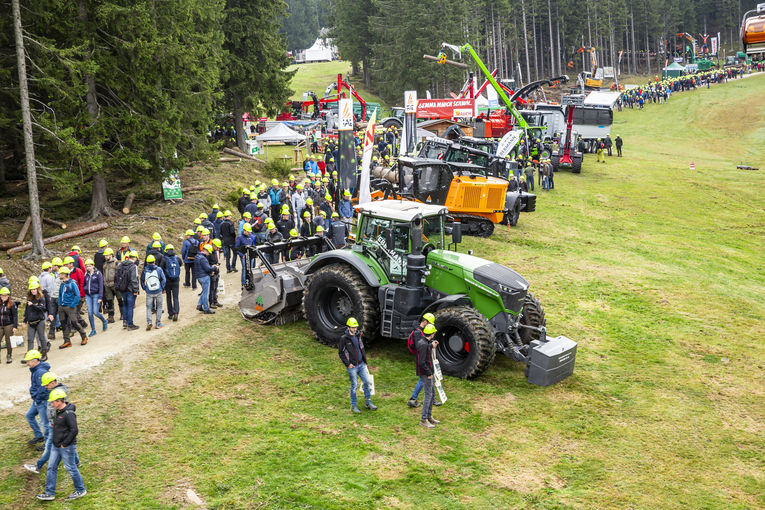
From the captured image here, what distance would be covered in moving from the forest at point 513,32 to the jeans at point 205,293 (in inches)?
1989

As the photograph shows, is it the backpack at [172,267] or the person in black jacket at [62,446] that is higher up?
the backpack at [172,267]

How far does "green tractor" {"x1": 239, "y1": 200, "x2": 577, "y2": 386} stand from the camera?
11.2 m

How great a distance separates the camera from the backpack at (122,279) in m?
13.4

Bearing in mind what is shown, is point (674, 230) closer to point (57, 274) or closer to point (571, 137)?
point (571, 137)

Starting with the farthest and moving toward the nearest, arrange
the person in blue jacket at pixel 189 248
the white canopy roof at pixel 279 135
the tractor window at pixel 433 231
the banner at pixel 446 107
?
the white canopy roof at pixel 279 135 < the banner at pixel 446 107 < the person in blue jacket at pixel 189 248 < the tractor window at pixel 433 231

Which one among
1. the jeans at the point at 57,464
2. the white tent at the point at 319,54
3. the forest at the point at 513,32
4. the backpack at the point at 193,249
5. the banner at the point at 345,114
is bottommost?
the jeans at the point at 57,464

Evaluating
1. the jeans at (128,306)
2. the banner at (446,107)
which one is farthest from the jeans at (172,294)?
the banner at (446,107)

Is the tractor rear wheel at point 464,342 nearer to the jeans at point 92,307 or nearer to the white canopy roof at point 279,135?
the jeans at point 92,307

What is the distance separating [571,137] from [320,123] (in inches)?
748

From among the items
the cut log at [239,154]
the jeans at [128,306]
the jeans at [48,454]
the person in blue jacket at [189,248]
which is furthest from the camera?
the cut log at [239,154]

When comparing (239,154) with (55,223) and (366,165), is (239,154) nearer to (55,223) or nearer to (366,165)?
(55,223)

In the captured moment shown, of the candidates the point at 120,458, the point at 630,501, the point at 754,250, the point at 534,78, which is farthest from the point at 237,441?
the point at 534,78

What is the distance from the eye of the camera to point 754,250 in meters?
23.3

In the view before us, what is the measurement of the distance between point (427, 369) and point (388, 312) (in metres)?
2.37
